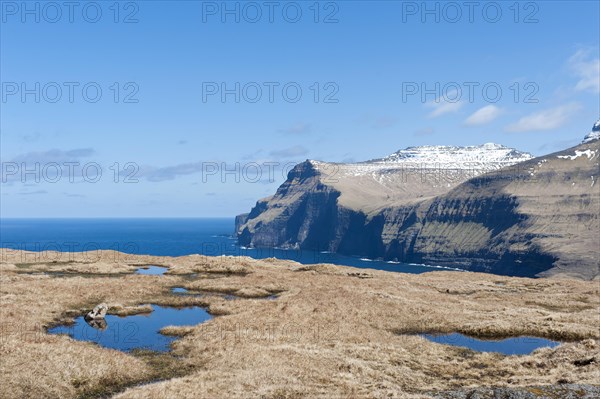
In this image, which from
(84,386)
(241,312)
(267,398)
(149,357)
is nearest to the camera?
(267,398)

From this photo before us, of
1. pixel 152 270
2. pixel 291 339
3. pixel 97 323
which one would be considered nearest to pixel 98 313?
pixel 97 323

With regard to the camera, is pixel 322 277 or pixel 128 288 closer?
pixel 128 288

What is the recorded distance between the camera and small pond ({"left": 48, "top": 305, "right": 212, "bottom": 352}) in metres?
32.8

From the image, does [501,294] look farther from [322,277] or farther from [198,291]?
[198,291]

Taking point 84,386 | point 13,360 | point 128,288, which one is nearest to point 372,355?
point 84,386

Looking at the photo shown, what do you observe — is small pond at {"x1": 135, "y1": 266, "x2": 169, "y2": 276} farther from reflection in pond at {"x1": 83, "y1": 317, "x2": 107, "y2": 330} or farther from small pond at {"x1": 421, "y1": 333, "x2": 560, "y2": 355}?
small pond at {"x1": 421, "y1": 333, "x2": 560, "y2": 355}

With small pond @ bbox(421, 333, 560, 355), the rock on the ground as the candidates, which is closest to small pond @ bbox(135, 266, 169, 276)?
the rock on the ground

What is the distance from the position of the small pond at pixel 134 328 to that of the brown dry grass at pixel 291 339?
5.32 ft

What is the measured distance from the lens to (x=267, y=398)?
20781mm

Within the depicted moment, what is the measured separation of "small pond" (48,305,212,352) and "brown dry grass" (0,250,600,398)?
1621 millimetres

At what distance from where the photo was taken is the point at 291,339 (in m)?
33.8

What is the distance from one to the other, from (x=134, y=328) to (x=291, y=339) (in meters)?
13.2

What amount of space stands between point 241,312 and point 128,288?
18.0m

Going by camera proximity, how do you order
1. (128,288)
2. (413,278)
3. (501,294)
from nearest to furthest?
(128,288) → (501,294) → (413,278)
